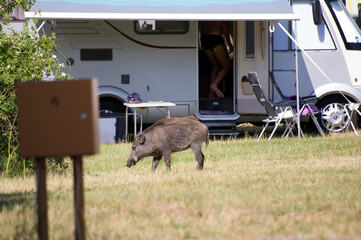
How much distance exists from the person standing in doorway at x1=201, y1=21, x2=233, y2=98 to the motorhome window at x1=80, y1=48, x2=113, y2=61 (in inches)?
75.3

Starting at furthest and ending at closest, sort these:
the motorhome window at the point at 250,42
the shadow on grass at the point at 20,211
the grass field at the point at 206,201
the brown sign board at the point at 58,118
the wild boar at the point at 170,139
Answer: the motorhome window at the point at 250,42, the wild boar at the point at 170,139, the shadow on grass at the point at 20,211, the grass field at the point at 206,201, the brown sign board at the point at 58,118

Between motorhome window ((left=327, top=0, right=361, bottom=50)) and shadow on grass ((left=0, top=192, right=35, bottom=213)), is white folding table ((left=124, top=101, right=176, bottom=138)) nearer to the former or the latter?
motorhome window ((left=327, top=0, right=361, bottom=50))

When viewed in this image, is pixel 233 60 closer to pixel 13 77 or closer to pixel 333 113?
pixel 333 113

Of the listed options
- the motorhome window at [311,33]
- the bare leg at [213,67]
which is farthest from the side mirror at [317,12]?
the bare leg at [213,67]

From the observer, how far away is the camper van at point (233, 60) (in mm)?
13945

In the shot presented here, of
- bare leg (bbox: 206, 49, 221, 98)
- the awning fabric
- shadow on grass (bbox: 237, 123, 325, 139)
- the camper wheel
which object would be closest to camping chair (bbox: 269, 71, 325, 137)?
the camper wheel

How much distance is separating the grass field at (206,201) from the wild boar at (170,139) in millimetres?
294

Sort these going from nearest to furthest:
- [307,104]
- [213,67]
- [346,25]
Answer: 1. [307,104]
2. [346,25]
3. [213,67]

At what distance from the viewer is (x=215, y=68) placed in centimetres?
1476

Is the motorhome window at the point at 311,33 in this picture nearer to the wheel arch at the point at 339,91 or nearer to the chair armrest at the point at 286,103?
the wheel arch at the point at 339,91

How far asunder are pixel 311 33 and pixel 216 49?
6.03ft

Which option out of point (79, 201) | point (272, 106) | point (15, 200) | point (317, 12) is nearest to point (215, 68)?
point (272, 106)

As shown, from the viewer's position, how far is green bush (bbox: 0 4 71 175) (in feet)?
31.7

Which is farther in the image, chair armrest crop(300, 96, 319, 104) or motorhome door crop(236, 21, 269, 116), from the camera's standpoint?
motorhome door crop(236, 21, 269, 116)
